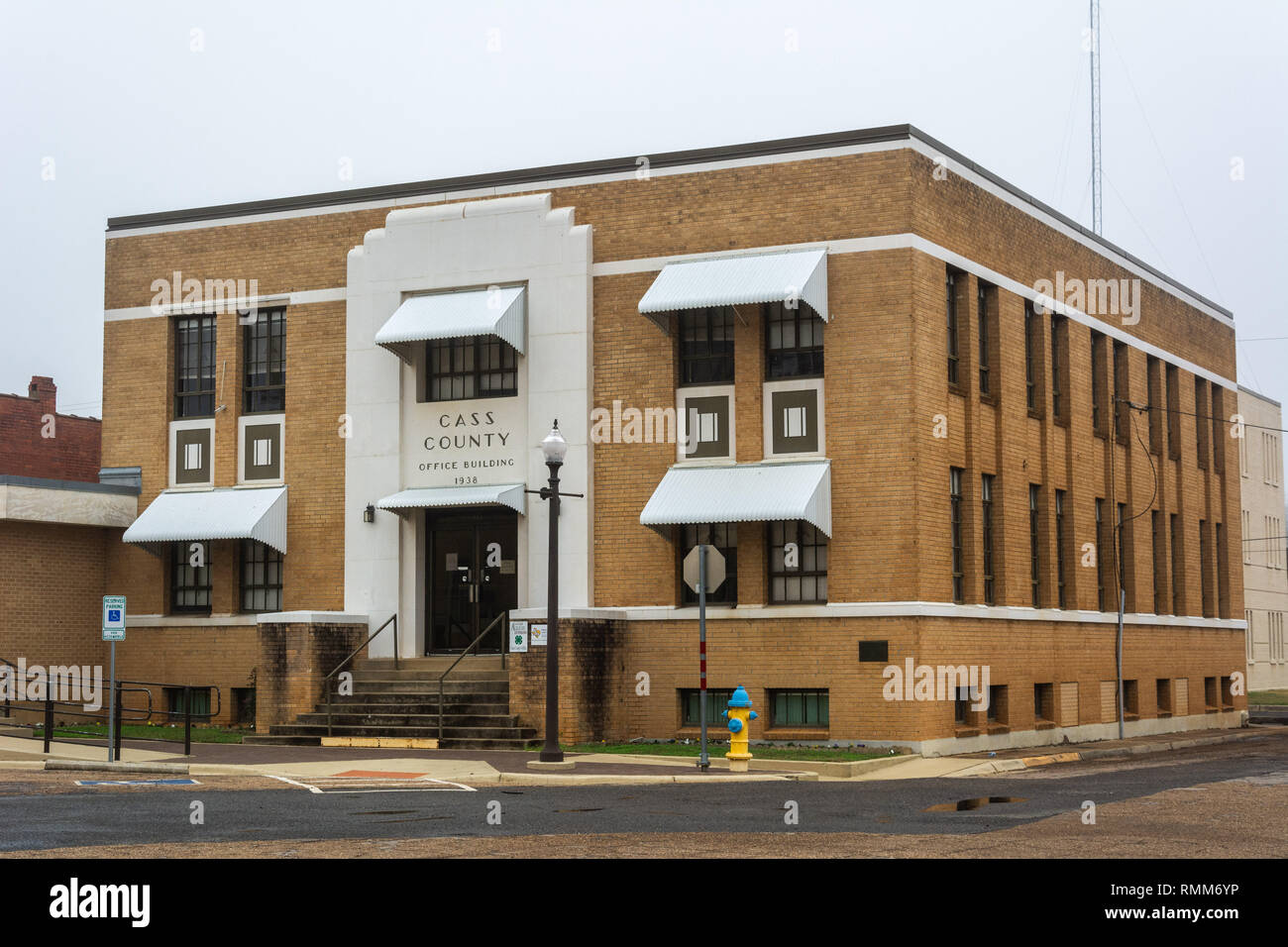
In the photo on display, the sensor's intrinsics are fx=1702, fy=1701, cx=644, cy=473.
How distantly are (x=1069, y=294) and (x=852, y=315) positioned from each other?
784 centimetres

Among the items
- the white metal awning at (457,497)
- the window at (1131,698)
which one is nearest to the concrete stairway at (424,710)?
the white metal awning at (457,497)

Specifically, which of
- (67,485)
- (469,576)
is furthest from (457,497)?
(67,485)

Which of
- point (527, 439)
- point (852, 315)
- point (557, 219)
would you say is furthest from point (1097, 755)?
point (557, 219)

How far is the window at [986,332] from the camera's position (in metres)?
30.0

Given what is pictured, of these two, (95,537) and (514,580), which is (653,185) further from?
(95,537)

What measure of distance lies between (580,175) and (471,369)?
3933 mm

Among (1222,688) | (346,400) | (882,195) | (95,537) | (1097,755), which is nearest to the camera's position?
(882,195)

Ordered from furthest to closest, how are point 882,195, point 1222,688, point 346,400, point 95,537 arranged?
point 1222,688
point 95,537
point 346,400
point 882,195

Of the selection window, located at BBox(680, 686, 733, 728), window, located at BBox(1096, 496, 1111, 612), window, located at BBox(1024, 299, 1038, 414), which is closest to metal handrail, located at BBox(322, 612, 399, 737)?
window, located at BBox(680, 686, 733, 728)

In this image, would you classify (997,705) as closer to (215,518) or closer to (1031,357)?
(1031,357)

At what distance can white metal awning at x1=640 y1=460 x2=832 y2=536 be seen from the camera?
26.5 metres

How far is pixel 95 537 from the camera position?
3294 cm

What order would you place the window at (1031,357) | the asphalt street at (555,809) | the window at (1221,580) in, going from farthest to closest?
1. the window at (1221,580)
2. the window at (1031,357)
3. the asphalt street at (555,809)

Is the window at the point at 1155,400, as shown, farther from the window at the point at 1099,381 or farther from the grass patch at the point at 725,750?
the grass patch at the point at 725,750
